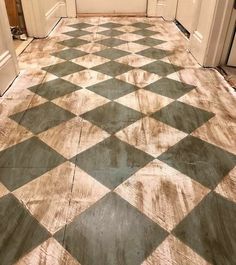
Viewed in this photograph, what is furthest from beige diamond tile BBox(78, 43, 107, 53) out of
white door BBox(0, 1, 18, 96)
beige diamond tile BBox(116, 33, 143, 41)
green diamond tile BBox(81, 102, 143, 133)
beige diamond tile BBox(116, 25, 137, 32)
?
green diamond tile BBox(81, 102, 143, 133)

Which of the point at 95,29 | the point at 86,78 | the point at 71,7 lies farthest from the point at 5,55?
the point at 71,7

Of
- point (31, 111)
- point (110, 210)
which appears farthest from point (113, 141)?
point (31, 111)

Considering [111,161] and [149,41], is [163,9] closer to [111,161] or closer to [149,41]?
[149,41]

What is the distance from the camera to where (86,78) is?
74.4 inches

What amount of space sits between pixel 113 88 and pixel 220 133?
73cm

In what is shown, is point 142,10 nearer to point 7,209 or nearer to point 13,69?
point 13,69

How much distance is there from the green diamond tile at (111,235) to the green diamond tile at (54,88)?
922 mm

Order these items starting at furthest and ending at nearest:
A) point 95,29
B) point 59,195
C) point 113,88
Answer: point 95,29, point 113,88, point 59,195

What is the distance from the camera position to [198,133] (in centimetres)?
133

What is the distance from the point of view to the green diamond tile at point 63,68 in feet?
6.49

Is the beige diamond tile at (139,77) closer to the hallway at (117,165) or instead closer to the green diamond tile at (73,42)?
the hallway at (117,165)

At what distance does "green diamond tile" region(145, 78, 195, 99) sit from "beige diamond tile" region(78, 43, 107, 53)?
792 mm

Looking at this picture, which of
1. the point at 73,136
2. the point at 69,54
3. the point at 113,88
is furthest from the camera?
the point at 69,54

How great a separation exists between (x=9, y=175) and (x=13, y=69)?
1.03 meters
